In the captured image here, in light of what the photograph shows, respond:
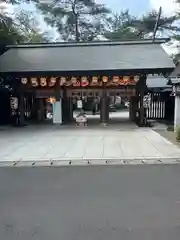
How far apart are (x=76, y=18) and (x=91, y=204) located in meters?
42.6

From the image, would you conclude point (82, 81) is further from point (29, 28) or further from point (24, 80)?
point (29, 28)

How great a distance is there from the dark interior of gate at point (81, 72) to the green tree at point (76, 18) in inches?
775

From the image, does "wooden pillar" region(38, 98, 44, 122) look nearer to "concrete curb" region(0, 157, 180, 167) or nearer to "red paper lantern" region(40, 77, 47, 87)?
"red paper lantern" region(40, 77, 47, 87)

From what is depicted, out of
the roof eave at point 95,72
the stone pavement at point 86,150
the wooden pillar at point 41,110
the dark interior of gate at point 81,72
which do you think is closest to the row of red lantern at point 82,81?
the dark interior of gate at point 81,72

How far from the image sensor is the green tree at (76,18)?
45.9 metres

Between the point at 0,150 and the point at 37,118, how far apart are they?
15.7 metres

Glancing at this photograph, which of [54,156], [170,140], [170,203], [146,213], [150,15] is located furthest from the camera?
[150,15]

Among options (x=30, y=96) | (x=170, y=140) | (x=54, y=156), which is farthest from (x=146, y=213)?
(x=30, y=96)

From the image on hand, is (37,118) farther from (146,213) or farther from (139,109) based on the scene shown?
(146,213)

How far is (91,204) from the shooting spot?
6.07 metres

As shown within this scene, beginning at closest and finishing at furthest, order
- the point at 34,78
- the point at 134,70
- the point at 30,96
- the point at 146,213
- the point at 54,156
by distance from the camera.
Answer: the point at 146,213
the point at 54,156
the point at 134,70
the point at 34,78
the point at 30,96

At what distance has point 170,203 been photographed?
611 cm

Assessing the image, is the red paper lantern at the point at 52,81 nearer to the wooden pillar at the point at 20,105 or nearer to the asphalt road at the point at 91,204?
the wooden pillar at the point at 20,105

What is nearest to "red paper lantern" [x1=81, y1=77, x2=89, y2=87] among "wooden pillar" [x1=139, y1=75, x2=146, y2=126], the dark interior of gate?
the dark interior of gate
